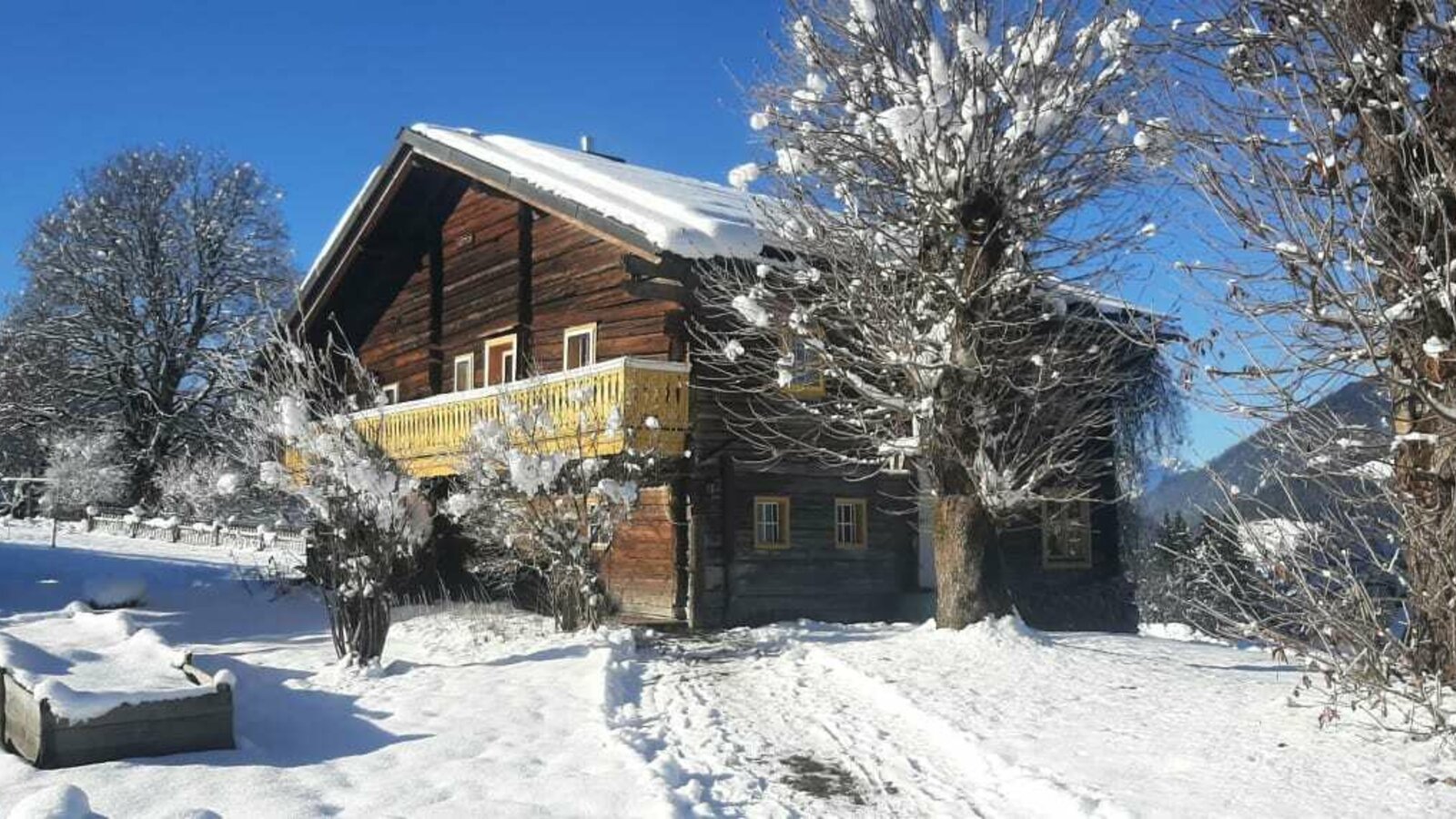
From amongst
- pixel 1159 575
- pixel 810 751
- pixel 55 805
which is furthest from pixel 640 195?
pixel 1159 575

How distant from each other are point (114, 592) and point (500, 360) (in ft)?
24.5

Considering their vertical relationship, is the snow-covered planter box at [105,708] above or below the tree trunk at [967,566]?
below

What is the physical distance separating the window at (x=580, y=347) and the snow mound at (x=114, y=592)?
8.27 metres

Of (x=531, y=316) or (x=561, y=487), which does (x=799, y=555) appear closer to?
(x=561, y=487)

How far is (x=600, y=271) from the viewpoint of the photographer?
18.7 meters

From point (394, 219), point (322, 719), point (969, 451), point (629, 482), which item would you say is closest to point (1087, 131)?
point (969, 451)

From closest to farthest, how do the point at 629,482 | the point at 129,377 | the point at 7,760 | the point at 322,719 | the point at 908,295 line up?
the point at 7,760, the point at 322,719, the point at 908,295, the point at 629,482, the point at 129,377

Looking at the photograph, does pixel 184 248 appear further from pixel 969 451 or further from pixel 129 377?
pixel 969 451

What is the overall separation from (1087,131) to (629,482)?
264 inches

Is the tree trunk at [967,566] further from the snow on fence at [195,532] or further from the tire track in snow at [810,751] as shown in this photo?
the snow on fence at [195,532]

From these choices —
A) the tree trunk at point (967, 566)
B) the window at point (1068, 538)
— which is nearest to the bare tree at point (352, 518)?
the tree trunk at point (967, 566)

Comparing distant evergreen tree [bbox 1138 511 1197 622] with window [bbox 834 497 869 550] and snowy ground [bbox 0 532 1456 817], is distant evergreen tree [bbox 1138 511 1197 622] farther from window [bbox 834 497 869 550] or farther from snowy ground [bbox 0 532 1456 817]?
snowy ground [bbox 0 532 1456 817]

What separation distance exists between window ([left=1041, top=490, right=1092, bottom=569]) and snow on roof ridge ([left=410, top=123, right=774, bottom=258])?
7.72 m

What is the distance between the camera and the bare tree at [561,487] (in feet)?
46.0
